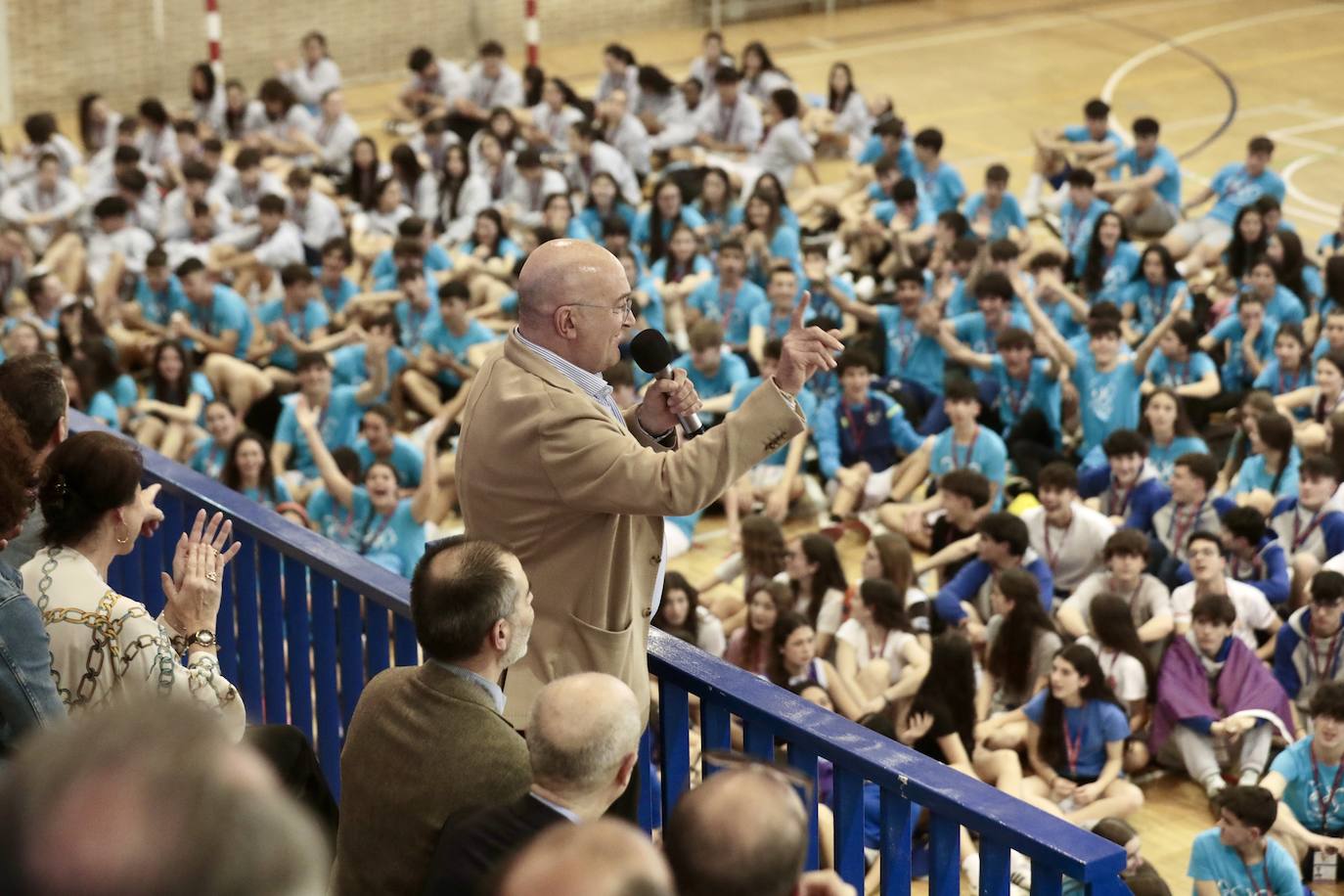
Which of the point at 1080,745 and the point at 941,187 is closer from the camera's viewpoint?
the point at 1080,745

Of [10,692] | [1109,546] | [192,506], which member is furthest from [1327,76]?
[10,692]

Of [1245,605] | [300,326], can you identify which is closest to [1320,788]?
[1245,605]

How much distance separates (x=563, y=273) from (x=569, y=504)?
42 centimetres

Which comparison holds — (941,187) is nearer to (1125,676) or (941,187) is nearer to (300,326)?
(300,326)

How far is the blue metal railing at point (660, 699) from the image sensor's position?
297 centimetres

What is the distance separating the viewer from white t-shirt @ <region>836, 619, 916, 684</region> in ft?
24.3

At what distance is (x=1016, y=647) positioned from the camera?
7418 millimetres

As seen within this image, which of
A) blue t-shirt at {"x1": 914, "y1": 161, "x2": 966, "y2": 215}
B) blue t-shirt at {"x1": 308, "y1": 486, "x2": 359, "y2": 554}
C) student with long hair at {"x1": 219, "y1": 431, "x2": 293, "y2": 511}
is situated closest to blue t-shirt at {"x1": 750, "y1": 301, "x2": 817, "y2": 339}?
blue t-shirt at {"x1": 914, "y1": 161, "x2": 966, "y2": 215}

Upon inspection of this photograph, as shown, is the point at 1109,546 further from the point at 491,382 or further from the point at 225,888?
the point at 225,888

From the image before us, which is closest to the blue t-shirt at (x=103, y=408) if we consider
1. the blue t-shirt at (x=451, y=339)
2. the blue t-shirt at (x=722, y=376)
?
the blue t-shirt at (x=451, y=339)

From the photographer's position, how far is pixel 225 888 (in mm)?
1473

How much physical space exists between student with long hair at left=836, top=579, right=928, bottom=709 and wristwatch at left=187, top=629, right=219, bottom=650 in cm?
425

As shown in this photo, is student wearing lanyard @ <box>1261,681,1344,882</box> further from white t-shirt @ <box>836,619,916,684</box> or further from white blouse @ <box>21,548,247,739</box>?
white blouse @ <box>21,548,247,739</box>

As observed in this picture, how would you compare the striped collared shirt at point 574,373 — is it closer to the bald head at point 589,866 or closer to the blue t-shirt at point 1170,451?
the bald head at point 589,866
